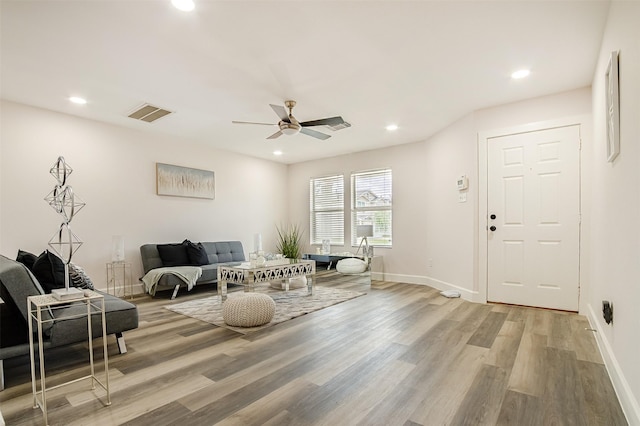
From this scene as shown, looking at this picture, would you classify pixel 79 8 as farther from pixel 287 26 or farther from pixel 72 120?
pixel 72 120

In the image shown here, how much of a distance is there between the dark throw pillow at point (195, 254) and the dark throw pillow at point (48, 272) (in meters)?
2.45

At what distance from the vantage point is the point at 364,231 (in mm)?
6262

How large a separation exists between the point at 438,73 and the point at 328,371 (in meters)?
2.93

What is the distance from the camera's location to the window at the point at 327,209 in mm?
7035

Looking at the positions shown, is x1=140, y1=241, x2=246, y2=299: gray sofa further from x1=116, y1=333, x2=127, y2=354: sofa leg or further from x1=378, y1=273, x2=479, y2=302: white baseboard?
x1=378, y1=273, x2=479, y2=302: white baseboard

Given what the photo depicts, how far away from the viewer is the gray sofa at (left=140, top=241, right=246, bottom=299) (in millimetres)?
4613

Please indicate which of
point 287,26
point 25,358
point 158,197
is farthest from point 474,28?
point 158,197

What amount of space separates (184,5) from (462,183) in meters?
3.82

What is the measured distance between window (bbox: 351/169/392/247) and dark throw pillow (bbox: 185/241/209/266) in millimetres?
2964

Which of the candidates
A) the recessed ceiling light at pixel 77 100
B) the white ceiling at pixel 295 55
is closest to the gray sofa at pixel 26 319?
the white ceiling at pixel 295 55

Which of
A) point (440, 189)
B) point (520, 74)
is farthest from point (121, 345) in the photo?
point (440, 189)

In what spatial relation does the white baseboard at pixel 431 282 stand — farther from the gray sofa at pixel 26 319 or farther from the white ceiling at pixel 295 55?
the gray sofa at pixel 26 319

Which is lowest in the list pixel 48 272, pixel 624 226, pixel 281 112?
pixel 48 272

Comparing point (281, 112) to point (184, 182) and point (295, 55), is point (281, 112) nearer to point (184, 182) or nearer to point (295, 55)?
point (295, 55)
